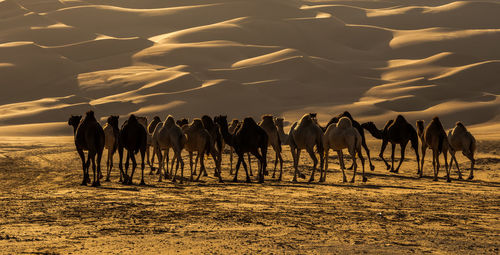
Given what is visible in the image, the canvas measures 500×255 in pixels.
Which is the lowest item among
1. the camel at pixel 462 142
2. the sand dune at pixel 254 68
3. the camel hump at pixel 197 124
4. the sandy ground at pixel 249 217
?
the sandy ground at pixel 249 217

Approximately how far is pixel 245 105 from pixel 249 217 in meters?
46.9

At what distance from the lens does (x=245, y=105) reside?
57719 mm

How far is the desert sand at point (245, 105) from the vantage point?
9.58m

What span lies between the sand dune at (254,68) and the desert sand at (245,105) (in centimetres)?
26

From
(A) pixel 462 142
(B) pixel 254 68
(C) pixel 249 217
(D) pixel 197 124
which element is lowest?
(C) pixel 249 217

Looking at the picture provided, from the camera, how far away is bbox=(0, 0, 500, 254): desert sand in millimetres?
9578

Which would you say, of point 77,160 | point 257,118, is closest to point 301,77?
point 257,118

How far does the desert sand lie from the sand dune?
0.26 metres

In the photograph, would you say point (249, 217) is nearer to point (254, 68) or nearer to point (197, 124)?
point (197, 124)

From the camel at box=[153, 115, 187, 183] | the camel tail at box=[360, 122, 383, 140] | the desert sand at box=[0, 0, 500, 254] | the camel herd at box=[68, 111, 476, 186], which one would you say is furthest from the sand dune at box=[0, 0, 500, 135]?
the camel at box=[153, 115, 187, 183]

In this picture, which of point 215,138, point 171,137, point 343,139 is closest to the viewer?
point 171,137

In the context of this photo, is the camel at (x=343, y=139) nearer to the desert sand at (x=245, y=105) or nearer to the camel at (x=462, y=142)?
the desert sand at (x=245, y=105)

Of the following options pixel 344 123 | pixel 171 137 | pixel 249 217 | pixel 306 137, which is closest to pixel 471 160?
pixel 344 123

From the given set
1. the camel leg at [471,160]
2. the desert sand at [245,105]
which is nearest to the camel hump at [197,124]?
the desert sand at [245,105]
